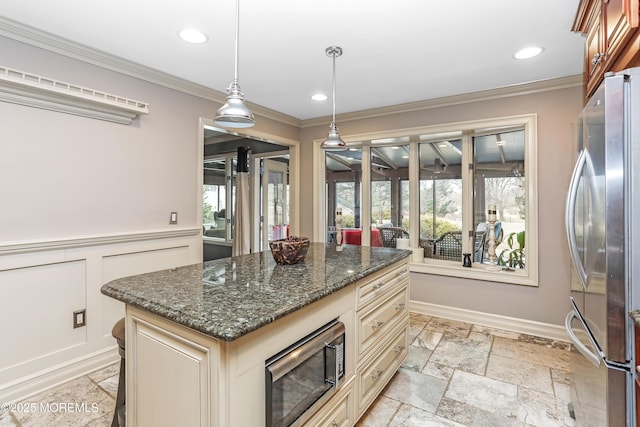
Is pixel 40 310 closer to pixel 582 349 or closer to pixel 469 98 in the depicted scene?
pixel 582 349

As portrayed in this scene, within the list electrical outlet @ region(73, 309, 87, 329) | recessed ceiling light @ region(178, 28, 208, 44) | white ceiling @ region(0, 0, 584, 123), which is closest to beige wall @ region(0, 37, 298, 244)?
white ceiling @ region(0, 0, 584, 123)

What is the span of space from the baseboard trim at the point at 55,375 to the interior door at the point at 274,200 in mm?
3306

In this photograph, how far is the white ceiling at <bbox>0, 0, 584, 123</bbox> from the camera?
1.92 metres

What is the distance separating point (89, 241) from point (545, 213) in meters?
4.03

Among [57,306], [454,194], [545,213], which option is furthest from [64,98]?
[545,213]

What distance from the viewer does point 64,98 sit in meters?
2.26

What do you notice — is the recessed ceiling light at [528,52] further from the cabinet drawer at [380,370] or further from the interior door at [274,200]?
the interior door at [274,200]

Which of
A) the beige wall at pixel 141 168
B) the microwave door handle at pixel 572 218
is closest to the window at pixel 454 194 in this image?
the beige wall at pixel 141 168

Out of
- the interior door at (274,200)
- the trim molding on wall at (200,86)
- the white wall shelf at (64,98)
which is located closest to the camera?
the white wall shelf at (64,98)

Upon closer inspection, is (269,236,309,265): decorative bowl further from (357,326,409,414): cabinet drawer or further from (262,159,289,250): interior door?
(262,159,289,250): interior door

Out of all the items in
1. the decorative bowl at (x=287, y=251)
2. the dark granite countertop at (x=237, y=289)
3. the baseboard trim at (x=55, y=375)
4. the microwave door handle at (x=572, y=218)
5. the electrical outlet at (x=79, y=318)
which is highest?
the microwave door handle at (x=572, y=218)

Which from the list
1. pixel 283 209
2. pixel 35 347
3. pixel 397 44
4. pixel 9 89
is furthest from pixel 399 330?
pixel 283 209

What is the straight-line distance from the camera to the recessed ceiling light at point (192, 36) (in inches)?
85.4

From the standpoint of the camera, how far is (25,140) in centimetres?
213
